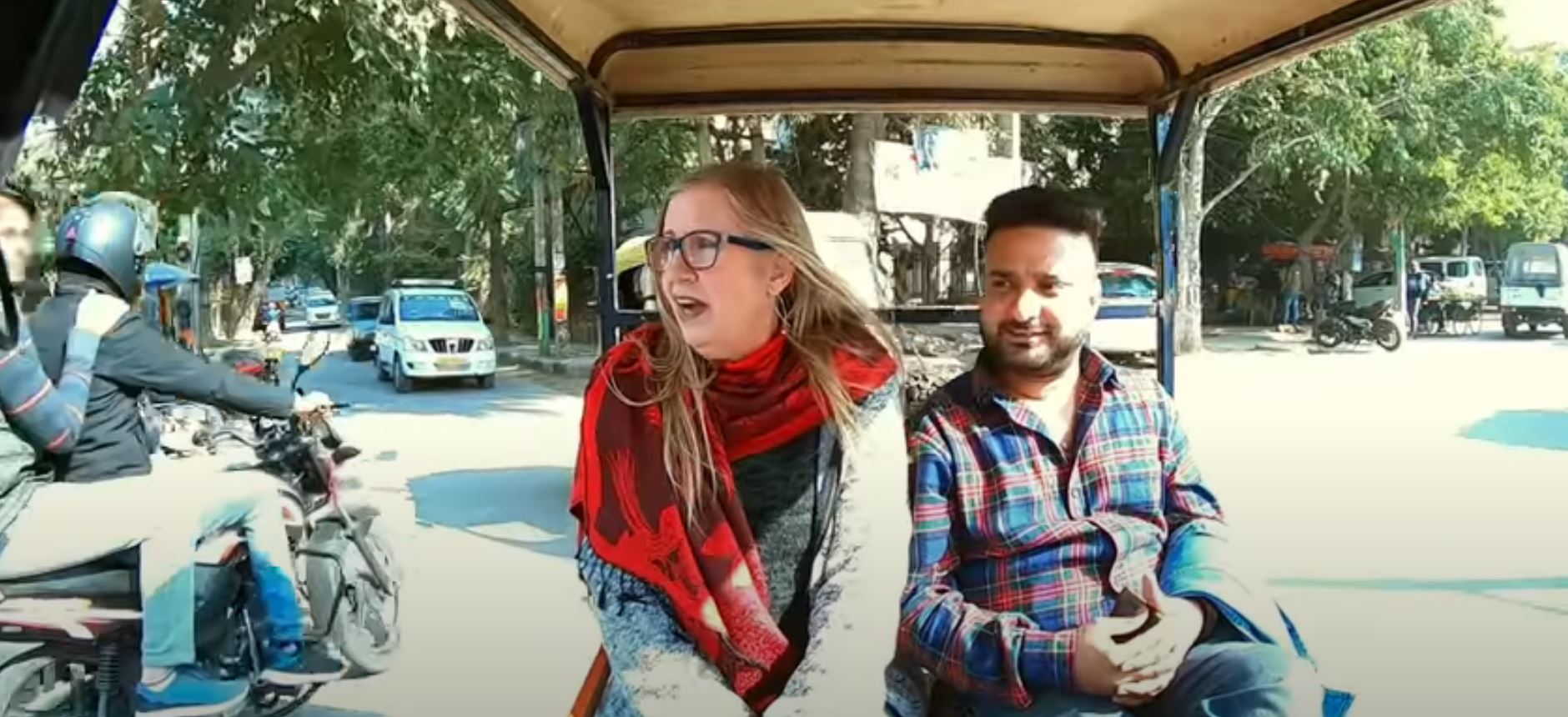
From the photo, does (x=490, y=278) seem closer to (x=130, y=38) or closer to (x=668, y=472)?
(x=130, y=38)

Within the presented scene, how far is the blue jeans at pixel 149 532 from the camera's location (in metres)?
3.41

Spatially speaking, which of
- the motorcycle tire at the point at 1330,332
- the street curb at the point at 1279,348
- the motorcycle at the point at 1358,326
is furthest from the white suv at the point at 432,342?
the motorcycle tire at the point at 1330,332

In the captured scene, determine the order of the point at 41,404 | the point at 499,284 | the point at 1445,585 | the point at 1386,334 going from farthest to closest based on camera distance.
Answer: the point at 1386,334, the point at 499,284, the point at 1445,585, the point at 41,404

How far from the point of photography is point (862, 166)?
262cm

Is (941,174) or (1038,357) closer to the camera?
(1038,357)

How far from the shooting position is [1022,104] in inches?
106

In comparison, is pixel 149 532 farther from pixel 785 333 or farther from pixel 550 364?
pixel 550 364

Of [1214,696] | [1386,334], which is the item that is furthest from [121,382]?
[1386,334]

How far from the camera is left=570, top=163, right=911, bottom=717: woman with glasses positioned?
1.68m

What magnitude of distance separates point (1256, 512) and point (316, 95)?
592 centimetres

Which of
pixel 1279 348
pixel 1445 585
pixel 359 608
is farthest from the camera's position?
pixel 1279 348

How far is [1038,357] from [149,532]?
269 centimetres

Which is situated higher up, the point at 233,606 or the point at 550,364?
the point at 550,364

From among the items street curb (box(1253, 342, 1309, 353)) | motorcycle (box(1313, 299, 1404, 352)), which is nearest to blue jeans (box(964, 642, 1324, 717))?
street curb (box(1253, 342, 1309, 353))
